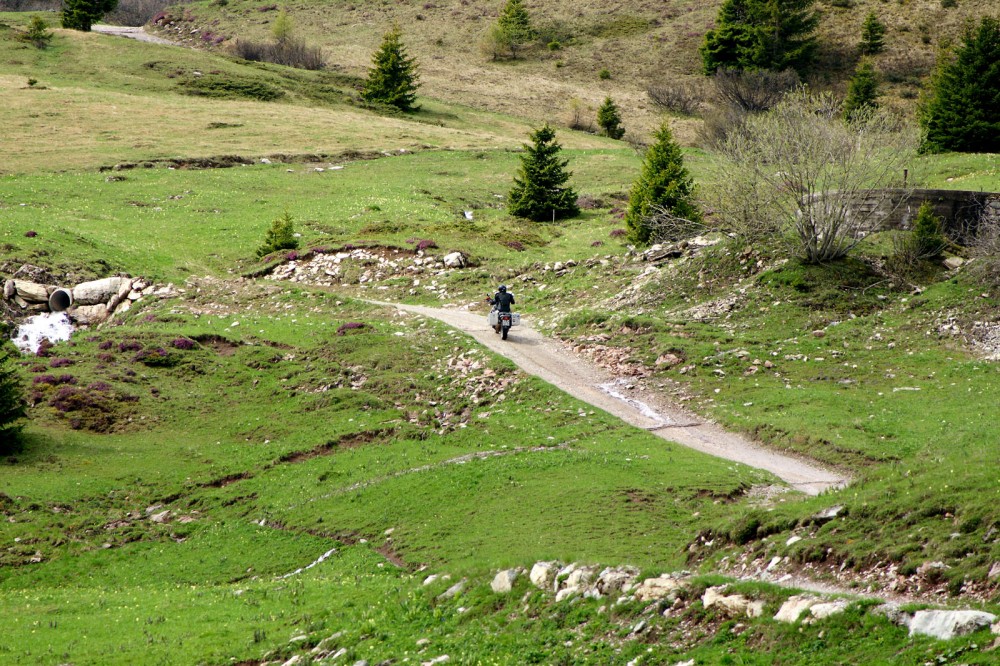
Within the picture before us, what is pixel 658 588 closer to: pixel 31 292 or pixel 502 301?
pixel 502 301

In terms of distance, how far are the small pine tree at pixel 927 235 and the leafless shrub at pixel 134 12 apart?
148526 millimetres

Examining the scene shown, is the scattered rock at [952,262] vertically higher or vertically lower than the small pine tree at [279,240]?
higher

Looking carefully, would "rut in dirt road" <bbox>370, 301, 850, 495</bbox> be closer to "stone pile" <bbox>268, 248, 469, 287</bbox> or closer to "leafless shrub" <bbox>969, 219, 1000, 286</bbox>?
"stone pile" <bbox>268, 248, 469, 287</bbox>

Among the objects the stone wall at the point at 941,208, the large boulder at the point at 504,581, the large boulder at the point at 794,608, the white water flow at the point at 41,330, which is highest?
A: the stone wall at the point at 941,208

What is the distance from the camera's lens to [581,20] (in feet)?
466

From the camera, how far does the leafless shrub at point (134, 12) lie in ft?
531

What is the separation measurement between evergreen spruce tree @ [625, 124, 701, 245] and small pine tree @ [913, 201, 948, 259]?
11088mm

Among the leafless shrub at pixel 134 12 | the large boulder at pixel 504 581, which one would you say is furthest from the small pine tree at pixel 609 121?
the leafless shrub at pixel 134 12

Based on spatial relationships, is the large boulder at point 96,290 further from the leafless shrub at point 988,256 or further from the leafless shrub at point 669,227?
the leafless shrub at point 988,256

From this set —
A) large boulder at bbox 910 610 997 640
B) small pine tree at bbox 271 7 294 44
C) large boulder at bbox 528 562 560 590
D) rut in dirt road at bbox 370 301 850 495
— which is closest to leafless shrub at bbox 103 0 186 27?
small pine tree at bbox 271 7 294 44

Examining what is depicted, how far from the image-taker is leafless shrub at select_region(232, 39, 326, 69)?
121062 millimetres

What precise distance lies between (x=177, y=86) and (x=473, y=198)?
46.2 metres

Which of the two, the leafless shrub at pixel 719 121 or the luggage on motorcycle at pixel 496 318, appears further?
the leafless shrub at pixel 719 121

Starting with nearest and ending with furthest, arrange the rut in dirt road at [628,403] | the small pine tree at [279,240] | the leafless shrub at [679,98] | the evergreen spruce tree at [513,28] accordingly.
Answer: the rut in dirt road at [628,403], the small pine tree at [279,240], the leafless shrub at [679,98], the evergreen spruce tree at [513,28]
